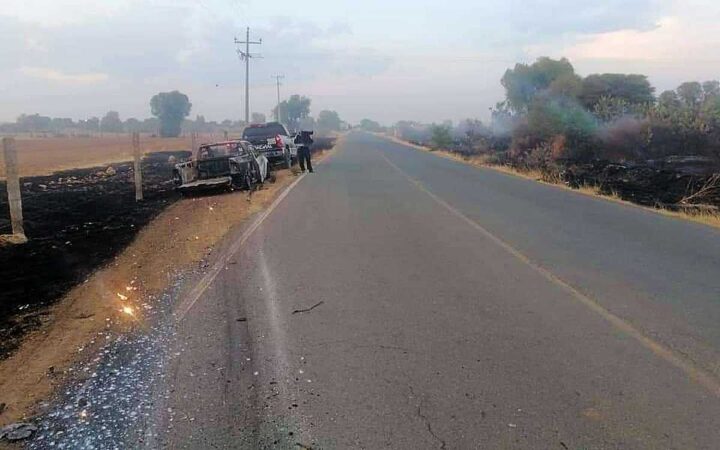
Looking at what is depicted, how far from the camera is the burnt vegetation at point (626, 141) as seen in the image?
846 inches

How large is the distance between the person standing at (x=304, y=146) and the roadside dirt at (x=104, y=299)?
11.9 metres

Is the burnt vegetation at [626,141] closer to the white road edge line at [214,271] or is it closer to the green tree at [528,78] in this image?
the white road edge line at [214,271]

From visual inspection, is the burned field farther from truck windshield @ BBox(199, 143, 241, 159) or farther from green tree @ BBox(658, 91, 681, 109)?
green tree @ BBox(658, 91, 681, 109)

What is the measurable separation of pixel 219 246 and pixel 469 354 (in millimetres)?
5986

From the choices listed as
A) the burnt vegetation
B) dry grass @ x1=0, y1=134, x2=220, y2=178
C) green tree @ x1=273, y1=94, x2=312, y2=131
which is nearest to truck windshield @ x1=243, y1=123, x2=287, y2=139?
dry grass @ x1=0, y1=134, x2=220, y2=178

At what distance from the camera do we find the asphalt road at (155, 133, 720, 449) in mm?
3951

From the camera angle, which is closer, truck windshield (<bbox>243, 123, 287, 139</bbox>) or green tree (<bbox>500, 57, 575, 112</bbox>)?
truck windshield (<bbox>243, 123, 287, 139</bbox>)

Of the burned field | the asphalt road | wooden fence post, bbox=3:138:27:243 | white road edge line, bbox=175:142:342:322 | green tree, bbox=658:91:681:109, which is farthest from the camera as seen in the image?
green tree, bbox=658:91:681:109

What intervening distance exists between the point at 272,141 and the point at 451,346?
22.6m

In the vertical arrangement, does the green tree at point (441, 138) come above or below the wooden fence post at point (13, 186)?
below

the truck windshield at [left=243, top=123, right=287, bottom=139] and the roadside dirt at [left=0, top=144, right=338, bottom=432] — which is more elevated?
the truck windshield at [left=243, top=123, right=287, bottom=139]

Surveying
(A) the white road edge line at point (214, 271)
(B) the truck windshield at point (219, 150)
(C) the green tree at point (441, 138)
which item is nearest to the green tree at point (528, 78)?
(C) the green tree at point (441, 138)

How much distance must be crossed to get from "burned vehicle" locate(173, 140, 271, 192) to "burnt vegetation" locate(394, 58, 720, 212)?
1115 centimetres

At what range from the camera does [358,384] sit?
4613 millimetres
